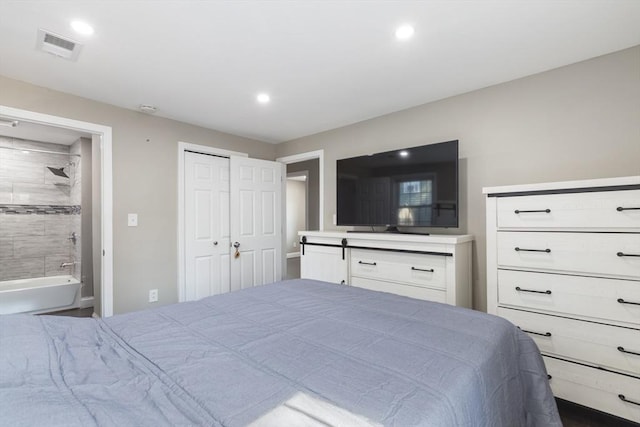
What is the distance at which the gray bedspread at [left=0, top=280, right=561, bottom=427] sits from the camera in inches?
26.9

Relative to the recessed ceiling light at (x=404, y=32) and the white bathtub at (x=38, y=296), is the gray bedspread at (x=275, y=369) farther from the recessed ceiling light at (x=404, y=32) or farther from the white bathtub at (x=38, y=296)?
the white bathtub at (x=38, y=296)

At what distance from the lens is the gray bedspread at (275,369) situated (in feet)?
2.24

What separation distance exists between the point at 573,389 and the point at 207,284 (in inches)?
135

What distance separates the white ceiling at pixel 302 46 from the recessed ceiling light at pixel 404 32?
41mm

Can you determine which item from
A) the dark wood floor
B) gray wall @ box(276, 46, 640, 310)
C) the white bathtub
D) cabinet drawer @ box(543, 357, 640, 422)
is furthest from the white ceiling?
the white bathtub

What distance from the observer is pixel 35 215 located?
4.20m

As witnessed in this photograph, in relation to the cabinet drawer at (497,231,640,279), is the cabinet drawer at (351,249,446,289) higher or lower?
lower

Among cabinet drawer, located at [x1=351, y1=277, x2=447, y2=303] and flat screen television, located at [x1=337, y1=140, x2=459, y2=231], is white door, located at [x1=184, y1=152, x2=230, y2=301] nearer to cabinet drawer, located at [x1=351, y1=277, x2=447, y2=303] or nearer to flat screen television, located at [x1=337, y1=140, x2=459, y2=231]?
flat screen television, located at [x1=337, y1=140, x2=459, y2=231]

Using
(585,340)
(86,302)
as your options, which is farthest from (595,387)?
(86,302)

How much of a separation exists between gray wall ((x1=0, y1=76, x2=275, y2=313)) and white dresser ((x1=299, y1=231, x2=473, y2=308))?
1.67 meters

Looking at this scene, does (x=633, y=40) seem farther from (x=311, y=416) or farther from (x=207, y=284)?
(x=207, y=284)

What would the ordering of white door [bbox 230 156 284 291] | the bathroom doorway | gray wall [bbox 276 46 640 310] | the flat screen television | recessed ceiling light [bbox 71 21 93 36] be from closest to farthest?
recessed ceiling light [bbox 71 21 93 36] < gray wall [bbox 276 46 640 310] < the flat screen television < white door [bbox 230 156 284 291] < the bathroom doorway

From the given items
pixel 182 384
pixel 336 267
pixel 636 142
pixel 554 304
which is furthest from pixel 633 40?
pixel 182 384

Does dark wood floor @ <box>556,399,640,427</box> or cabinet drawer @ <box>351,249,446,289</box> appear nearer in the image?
dark wood floor @ <box>556,399,640,427</box>
